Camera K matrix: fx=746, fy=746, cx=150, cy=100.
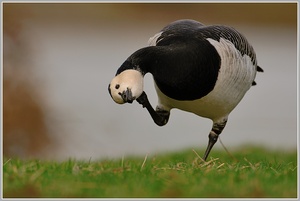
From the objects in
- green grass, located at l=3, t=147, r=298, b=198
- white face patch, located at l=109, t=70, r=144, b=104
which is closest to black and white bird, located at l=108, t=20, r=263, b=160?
white face patch, located at l=109, t=70, r=144, b=104

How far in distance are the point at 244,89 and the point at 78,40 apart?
8.21 metres

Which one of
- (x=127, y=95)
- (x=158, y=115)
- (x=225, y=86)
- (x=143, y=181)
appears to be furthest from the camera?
(x=158, y=115)

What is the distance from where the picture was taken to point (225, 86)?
4.55m

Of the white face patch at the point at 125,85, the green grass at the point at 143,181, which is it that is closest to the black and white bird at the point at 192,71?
the white face patch at the point at 125,85

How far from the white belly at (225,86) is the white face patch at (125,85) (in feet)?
2.01

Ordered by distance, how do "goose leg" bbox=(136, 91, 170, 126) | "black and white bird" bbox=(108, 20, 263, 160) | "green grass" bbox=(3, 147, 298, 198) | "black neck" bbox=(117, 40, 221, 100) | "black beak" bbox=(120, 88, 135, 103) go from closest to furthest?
"green grass" bbox=(3, 147, 298, 198) < "black beak" bbox=(120, 88, 135, 103) < "black and white bird" bbox=(108, 20, 263, 160) < "black neck" bbox=(117, 40, 221, 100) < "goose leg" bbox=(136, 91, 170, 126)

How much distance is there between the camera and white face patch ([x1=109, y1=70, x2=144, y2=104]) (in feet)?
13.1

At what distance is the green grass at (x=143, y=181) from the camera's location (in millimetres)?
3408

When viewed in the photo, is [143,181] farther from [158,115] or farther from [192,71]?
[158,115]

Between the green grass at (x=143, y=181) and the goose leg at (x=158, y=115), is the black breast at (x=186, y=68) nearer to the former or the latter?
the goose leg at (x=158, y=115)

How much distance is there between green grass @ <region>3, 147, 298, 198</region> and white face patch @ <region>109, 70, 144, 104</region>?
382 mm

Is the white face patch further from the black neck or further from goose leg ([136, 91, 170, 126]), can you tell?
goose leg ([136, 91, 170, 126])

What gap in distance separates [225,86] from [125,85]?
81 centimetres

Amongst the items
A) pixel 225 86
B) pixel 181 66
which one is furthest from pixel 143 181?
pixel 225 86
